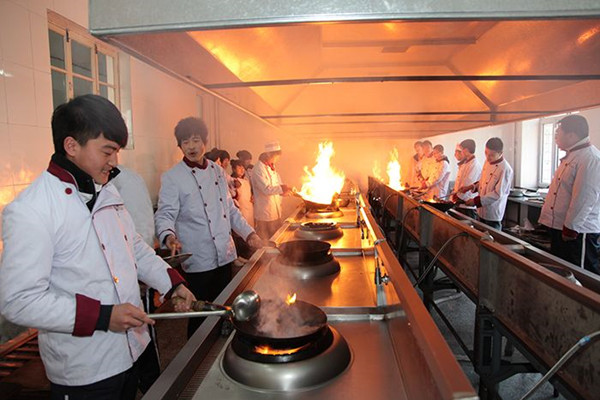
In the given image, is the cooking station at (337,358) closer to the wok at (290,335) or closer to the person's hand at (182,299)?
the wok at (290,335)

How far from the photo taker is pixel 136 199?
2656 millimetres

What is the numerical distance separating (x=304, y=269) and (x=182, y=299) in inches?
29.7

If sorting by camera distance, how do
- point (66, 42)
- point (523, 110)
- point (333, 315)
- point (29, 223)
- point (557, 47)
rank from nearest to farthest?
point (29, 223), point (557, 47), point (333, 315), point (523, 110), point (66, 42)

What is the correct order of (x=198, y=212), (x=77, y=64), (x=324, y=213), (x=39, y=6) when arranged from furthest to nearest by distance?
(x=324, y=213) → (x=77, y=64) → (x=39, y=6) → (x=198, y=212)

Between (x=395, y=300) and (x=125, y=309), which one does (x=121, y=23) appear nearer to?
(x=125, y=309)

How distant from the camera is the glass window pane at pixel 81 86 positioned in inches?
152

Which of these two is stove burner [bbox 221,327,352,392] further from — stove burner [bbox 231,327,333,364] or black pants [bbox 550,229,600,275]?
black pants [bbox 550,229,600,275]

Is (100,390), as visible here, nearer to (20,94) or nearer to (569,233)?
(20,94)

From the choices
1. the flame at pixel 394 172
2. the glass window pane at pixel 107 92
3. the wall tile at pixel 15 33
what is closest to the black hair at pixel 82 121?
the wall tile at pixel 15 33

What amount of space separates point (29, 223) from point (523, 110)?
11.7 feet

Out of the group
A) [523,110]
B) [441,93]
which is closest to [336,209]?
[441,93]

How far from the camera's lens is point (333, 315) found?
1.68m

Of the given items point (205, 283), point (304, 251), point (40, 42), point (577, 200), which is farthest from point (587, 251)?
point (40, 42)

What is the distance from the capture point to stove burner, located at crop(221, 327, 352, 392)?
1134 mm
